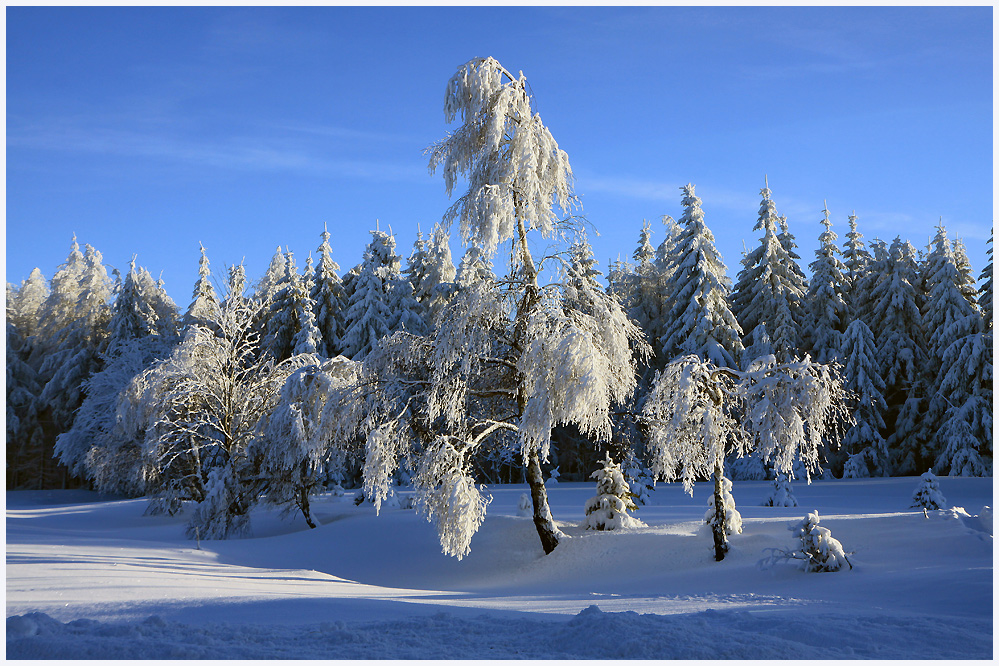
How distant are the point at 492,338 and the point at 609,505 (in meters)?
4.02

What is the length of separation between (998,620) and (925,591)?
7.19 feet

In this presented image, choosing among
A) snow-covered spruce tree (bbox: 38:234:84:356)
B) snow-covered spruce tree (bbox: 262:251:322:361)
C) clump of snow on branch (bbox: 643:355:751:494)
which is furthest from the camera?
snow-covered spruce tree (bbox: 38:234:84:356)

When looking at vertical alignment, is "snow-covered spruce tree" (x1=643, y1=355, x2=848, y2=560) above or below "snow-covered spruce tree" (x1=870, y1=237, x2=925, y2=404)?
below

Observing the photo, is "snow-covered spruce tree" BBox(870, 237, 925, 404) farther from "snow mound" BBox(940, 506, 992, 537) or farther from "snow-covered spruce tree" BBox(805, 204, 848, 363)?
"snow mound" BBox(940, 506, 992, 537)

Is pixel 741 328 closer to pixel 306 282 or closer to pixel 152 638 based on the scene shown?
pixel 306 282

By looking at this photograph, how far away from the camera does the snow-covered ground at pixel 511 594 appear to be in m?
5.68

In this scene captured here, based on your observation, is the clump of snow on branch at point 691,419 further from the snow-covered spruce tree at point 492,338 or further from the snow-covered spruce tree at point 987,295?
the snow-covered spruce tree at point 987,295

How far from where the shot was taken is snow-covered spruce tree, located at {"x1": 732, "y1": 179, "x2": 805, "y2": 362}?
99.3 ft

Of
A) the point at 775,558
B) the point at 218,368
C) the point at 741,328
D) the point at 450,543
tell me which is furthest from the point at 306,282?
Answer: the point at 775,558

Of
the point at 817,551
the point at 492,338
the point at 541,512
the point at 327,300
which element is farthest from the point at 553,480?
the point at 817,551

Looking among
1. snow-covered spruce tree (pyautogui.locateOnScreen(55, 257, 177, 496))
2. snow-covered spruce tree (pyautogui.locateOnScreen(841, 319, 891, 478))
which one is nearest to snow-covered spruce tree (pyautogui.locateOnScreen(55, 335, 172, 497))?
snow-covered spruce tree (pyautogui.locateOnScreen(55, 257, 177, 496))

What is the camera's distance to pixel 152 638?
5.68m

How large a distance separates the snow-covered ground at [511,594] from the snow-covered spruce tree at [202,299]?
1964 centimetres

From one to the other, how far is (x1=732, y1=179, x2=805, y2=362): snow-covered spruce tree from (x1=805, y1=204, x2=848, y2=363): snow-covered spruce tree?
636 millimetres
